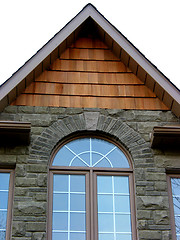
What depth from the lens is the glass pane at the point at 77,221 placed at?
363 inches

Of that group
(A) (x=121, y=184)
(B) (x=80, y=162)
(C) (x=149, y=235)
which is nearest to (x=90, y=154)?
(B) (x=80, y=162)

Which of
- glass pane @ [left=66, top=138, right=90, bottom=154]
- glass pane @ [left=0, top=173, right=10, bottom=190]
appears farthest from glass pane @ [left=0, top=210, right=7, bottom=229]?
glass pane @ [left=66, top=138, right=90, bottom=154]

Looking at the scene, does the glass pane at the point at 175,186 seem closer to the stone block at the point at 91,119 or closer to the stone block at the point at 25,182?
the stone block at the point at 91,119

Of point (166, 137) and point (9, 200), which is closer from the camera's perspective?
point (9, 200)

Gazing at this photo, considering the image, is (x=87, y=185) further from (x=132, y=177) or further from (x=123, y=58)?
(x=123, y=58)

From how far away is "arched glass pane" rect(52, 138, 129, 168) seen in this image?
10.0 m

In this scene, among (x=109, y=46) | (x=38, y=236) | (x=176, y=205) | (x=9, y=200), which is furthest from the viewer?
(x=109, y=46)

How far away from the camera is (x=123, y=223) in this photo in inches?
369

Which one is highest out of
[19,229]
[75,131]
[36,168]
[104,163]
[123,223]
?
[75,131]

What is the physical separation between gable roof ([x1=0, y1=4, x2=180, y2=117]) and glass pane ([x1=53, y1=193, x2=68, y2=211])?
6.73 ft

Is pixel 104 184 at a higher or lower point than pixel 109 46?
lower

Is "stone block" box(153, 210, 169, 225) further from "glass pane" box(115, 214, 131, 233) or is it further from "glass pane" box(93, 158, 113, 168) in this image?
"glass pane" box(93, 158, 113, 168)

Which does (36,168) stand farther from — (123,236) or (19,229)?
(123,236)

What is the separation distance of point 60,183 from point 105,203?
86cm
